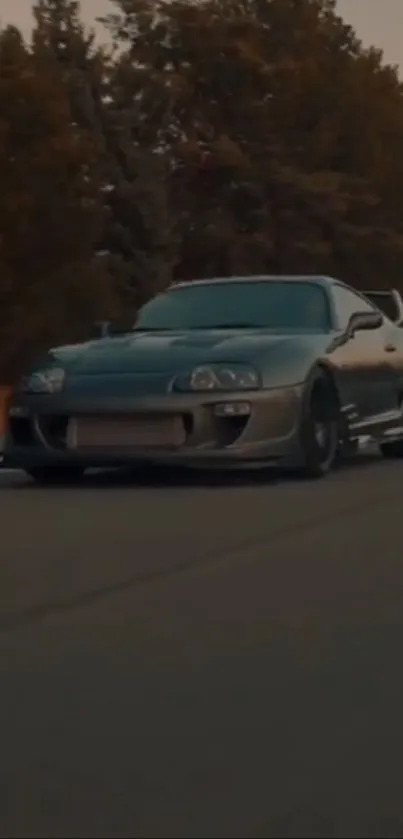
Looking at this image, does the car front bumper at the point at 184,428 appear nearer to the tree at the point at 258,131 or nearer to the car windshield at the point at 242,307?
the car windshield at the point at 242,307

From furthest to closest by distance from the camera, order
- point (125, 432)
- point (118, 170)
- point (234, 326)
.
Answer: point (118, 170)
point (234, 326)
point (125, 432)

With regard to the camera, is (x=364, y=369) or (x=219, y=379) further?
(x=364, y=369)

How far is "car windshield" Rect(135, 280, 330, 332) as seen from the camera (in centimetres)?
1414

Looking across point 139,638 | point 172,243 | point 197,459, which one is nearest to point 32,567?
point 139,638

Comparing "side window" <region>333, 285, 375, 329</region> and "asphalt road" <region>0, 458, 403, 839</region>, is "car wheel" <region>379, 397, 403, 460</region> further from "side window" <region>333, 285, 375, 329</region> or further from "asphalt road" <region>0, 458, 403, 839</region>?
"asphalt road" <region>0, 458, 403, 839</region>

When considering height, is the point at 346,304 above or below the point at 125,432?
above

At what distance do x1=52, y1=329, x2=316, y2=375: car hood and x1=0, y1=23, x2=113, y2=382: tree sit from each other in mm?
26904

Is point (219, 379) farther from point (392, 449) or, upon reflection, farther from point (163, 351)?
point (392, 449)

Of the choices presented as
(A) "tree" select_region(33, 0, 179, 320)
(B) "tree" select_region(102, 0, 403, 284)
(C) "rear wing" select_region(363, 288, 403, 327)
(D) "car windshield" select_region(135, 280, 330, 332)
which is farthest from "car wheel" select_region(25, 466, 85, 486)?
(B) "tree" select_region(102, 0, 403, 284)

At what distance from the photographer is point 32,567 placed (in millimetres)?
9117

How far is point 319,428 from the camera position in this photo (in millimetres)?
13375

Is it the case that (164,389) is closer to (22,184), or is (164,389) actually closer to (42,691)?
(42,691)

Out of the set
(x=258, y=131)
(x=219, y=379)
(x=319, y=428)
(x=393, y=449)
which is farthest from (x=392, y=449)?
(x=258, y=131)

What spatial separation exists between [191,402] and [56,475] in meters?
1.24
